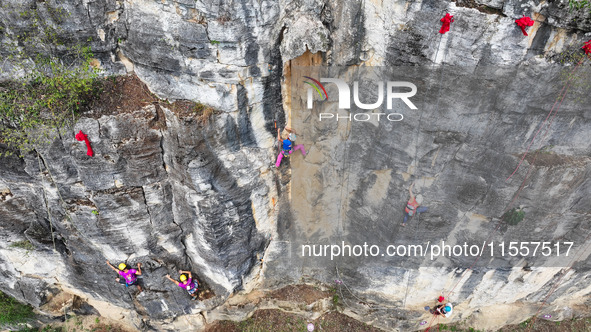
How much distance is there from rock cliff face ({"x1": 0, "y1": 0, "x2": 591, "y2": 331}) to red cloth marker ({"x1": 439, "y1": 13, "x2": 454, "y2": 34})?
14 centimetres

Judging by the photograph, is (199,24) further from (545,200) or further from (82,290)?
(82,290)

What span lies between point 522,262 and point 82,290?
14386 millimetres

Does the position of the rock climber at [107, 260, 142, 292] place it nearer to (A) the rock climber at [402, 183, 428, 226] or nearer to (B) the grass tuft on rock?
(B) the grass tuft on rock

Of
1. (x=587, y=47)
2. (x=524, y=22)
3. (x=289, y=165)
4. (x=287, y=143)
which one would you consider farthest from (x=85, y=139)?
(x=587, y=47)

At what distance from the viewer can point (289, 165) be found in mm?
9703

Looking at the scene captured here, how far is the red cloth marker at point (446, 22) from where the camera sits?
21.7 feet

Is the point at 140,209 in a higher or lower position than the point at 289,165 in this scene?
lower

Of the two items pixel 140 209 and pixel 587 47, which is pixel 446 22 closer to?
pixel 587 47

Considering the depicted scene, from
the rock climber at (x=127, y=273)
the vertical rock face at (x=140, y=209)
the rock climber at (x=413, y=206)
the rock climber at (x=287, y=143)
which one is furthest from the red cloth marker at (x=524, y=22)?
the rock climber at (x=127, y=273)

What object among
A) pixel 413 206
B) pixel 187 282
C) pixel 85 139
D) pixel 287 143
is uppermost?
pixel 85 139

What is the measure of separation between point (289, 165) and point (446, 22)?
5.16 meters

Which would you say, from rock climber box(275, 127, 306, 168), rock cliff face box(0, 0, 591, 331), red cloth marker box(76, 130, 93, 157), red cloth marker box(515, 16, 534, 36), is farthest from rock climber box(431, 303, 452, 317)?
red cloth marker box(76, 130, 93, 157)

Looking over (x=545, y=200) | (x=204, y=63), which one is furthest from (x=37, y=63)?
(x=545, y=200)

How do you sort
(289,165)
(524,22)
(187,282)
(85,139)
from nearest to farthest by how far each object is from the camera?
1. (524,22)
2. (85,139)
3. (289,165)
4. (187,282)
